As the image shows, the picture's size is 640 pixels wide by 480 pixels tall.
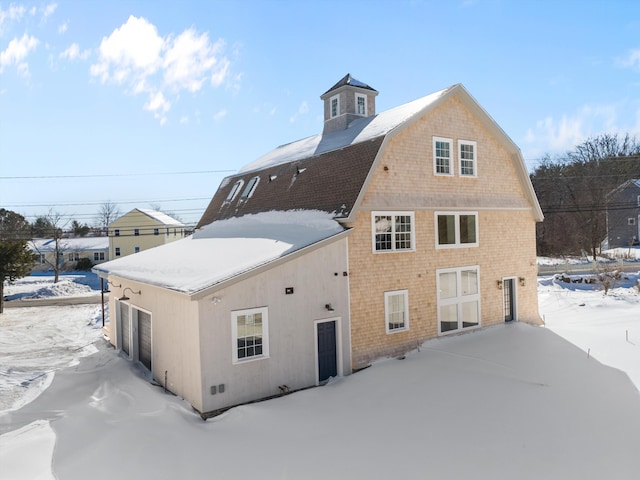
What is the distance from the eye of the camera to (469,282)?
14.7 m

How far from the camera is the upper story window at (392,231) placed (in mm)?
12727

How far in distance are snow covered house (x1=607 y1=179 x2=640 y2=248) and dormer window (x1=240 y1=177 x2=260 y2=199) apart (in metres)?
46.3

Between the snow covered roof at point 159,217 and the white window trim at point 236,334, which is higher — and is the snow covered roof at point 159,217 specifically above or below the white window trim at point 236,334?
above

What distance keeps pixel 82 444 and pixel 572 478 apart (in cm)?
844

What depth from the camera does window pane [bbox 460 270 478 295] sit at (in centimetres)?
1453

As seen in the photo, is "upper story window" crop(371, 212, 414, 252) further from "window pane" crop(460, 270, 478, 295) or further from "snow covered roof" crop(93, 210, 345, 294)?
"window pane" crop(460, 270, 478, 295)

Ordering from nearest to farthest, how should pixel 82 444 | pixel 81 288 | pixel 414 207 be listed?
pixel 82 444
pixel 414 207
pixel 81 288

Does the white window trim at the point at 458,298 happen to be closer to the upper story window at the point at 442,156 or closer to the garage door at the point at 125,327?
the upper story window at the point at 442,156

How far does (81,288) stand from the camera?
117 ft

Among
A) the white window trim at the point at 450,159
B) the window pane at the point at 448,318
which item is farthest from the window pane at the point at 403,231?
the window pane at the point at 448,318

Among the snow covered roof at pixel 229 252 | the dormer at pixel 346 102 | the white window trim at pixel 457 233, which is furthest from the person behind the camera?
the dormer at pixel 346 102

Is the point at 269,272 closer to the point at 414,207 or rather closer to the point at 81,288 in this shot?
the point at 414,207

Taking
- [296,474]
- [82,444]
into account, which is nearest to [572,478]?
[296,474]

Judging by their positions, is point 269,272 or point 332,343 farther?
point 332,343
